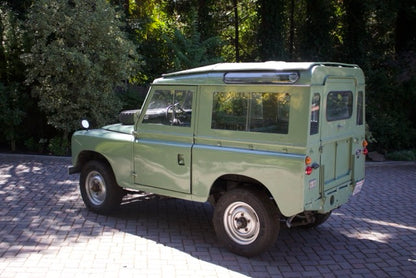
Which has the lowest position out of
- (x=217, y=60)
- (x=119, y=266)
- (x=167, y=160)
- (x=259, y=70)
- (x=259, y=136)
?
(x=119, y=266)

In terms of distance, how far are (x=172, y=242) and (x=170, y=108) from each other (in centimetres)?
168

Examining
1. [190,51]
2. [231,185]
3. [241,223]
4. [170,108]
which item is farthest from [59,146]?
[241,223]

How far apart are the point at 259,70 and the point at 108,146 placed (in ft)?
8.32

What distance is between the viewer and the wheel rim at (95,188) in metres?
6.59

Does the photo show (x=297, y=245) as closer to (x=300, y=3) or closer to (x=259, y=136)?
(x=259, y=136)

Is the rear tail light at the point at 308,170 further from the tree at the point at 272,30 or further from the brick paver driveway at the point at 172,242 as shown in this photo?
the tree at the point at 272,30

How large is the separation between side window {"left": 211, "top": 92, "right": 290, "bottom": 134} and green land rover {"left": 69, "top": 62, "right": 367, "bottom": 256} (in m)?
0.01

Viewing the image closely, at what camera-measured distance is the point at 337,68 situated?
519 cm

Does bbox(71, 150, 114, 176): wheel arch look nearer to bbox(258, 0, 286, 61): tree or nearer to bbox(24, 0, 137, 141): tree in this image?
bbox(24, 0, 137, 141): tree

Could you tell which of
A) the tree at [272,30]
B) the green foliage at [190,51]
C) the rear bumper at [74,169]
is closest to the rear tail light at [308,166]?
the rear bumper at [74,169]

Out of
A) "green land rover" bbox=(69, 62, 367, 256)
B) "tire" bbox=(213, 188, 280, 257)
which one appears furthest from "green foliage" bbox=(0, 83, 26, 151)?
"tire" bbox=(213, 188, 280, 257)

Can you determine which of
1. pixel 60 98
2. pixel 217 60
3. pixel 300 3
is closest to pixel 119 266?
pixel 60 98

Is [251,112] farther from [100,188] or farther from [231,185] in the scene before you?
A: [100,188]

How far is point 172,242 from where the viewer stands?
5.64m
